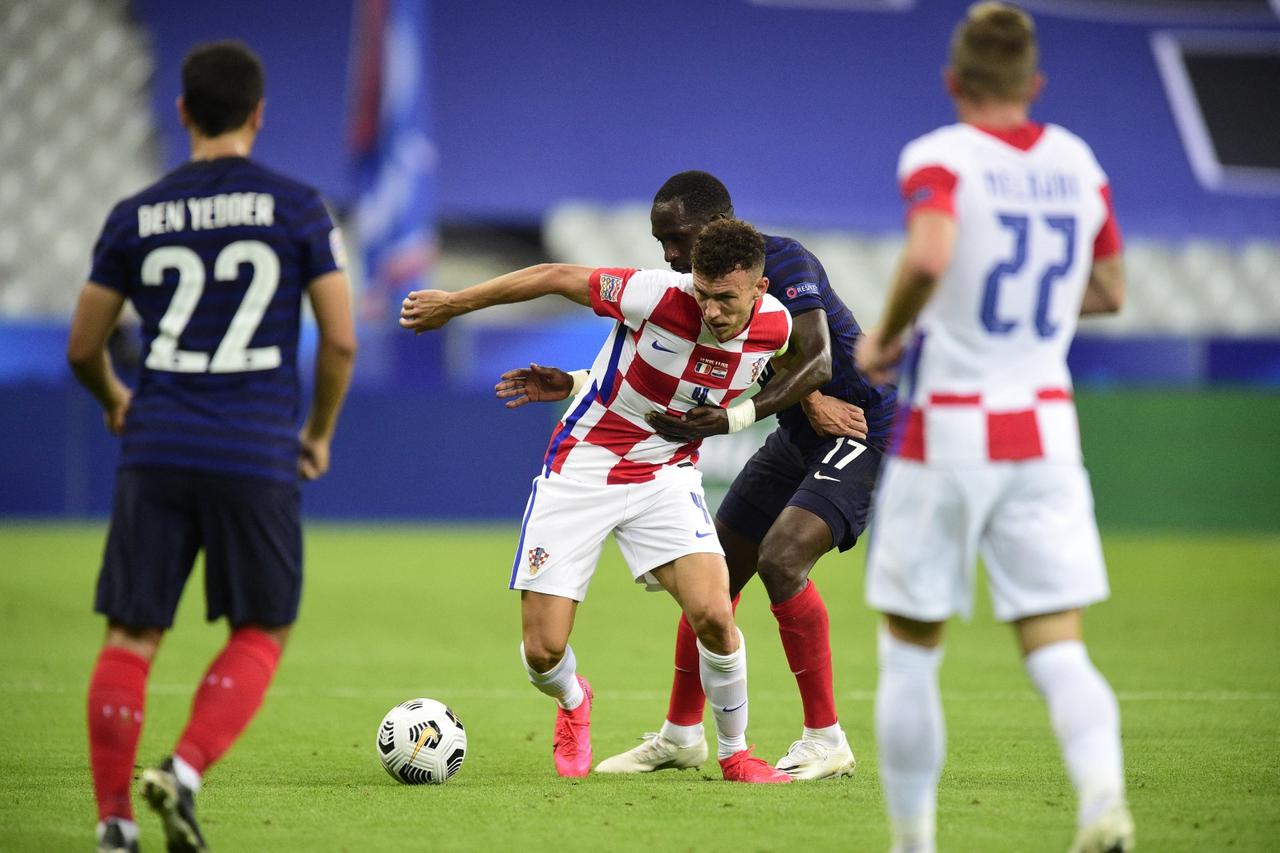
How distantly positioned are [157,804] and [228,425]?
99 centimetres

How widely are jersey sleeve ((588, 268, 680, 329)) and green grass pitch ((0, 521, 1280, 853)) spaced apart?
1.69 m

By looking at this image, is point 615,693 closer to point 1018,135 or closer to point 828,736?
point 828,736

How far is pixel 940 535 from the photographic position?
4016mm

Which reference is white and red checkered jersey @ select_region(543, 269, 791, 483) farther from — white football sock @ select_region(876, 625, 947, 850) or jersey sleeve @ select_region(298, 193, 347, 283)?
white football sock @ select_region(876, 625, 947, 850)

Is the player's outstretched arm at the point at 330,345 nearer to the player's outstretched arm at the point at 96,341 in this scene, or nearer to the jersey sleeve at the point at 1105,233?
the player's outstretched arm at the point at 96,341

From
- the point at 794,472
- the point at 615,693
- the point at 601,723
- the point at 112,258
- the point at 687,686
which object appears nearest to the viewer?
the point at 112,258

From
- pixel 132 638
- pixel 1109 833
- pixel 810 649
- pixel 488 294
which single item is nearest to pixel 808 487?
pixel 810 649

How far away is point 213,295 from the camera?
14.0ft

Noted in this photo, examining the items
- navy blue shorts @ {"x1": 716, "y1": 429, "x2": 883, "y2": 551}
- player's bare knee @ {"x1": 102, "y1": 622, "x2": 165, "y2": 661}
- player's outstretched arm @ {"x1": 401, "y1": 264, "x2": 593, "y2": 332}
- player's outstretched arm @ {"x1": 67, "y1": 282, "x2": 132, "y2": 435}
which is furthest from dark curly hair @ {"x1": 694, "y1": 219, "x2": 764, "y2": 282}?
player's bare knee @ {"x1": 102, "y1": 622, "x2": 165, "y2": 661}

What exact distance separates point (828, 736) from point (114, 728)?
2.75 metres

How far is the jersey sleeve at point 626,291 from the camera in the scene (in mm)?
5645

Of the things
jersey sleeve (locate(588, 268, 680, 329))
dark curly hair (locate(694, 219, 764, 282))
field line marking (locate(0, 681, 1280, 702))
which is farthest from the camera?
field line marking (locate(0, 681, 1280, 702))

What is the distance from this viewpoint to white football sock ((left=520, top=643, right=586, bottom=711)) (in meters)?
5.94

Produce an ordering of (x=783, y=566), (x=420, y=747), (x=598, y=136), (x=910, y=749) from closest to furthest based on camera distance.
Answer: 1. (x=910, y=749)
2. (x=420, y=747)
3. (x=783, y=566)
4. (x=598, y=136)
